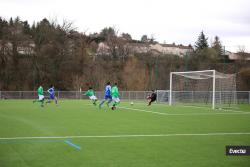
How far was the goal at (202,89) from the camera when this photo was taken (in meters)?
36.0

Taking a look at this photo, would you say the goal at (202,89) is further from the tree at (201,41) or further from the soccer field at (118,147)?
the tree at (201,41)

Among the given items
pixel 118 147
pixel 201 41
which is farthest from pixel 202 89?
pixel 201 41

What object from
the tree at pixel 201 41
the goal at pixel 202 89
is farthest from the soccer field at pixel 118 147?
the tree at pixel 201 41

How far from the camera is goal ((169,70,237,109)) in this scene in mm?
36031

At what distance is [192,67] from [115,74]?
14.2m

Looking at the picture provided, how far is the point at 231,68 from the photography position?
226ft

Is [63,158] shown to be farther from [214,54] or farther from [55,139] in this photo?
[214,54]

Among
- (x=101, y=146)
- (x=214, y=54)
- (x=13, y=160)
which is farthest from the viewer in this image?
(x=214, y=54)

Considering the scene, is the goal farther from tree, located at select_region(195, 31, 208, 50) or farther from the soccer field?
tree, located at select_region(195, 31, 208, 50)

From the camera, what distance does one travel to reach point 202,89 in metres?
42.4

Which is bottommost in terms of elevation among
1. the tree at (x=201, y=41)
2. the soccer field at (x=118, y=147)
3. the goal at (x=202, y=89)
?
the soccer field at (x=118, y=147)

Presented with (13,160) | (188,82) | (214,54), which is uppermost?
(214,54)

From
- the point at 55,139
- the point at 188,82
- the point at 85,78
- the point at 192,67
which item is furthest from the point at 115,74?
the point at 55,139

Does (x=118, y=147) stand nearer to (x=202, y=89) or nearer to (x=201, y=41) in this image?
(x=202, y=89)
